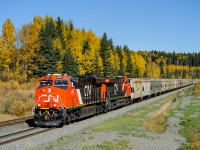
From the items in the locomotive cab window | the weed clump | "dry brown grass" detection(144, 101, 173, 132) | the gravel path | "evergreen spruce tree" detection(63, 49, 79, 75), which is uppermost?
"evergreen spruce tree" detection(63, 49, 79, 75)

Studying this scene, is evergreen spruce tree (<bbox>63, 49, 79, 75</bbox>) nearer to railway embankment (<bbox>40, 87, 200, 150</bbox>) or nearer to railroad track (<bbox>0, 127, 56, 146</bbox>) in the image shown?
railway embankment (<bbox>40, 87, 200, 150</bbox>)

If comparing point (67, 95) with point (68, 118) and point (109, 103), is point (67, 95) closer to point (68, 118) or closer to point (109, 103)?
point (68, 118)

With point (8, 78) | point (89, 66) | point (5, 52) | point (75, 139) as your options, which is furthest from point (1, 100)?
point (89, 66)

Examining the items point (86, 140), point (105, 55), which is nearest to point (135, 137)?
point (86, 140)

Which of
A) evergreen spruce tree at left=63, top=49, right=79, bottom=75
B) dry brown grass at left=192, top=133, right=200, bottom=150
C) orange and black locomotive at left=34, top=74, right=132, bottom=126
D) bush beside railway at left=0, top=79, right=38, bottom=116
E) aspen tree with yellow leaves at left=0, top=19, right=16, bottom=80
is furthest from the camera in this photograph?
evergreen spruce tree at left=63, top=49, right=79, bottom=75

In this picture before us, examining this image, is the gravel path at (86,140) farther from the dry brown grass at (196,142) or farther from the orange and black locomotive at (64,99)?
the orange and black locomotive at (64,99)

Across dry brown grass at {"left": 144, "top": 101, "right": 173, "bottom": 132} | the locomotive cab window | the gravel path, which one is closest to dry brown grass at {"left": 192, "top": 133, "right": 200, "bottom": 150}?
the gravel path

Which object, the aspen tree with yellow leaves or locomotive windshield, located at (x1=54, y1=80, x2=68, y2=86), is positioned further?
the aspen tree with yellow leaves

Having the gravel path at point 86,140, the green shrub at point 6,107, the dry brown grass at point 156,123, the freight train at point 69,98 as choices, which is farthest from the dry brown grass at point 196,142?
the green shrub at point 6,107

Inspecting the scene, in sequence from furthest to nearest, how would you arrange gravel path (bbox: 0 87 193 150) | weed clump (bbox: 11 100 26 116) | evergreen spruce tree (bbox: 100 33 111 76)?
evergreen spruce tree (bbox: 100 33 111 76), weed clump (bbox: 11 100 26 116), gravel path (bbox: 0 87 193 150)

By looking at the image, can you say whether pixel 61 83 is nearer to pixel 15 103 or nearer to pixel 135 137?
pixel 135 137

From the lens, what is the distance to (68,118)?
20953 millimetres

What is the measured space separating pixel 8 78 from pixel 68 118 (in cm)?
3239

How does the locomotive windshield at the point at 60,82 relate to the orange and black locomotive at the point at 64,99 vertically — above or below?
above
